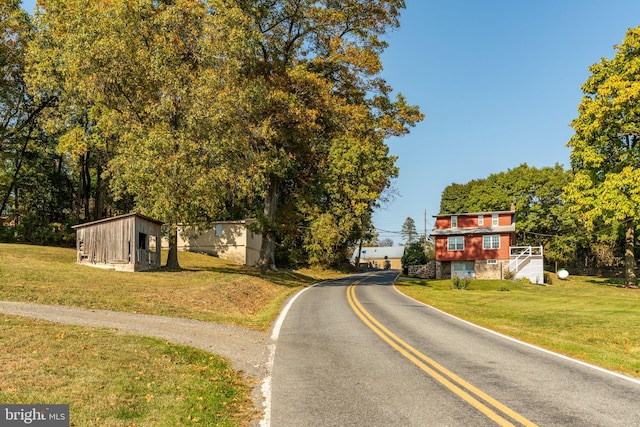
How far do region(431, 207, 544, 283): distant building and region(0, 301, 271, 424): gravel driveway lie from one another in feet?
143

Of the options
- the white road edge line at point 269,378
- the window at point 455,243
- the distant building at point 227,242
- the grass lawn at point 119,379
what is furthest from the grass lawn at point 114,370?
the window at point 455,243

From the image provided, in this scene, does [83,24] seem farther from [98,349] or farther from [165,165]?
[98,349]

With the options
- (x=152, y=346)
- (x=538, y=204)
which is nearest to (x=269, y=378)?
(x=152, y=346)

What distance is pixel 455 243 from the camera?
5516 cm

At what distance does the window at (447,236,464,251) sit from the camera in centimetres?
5491

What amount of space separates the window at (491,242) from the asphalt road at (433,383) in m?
42.2

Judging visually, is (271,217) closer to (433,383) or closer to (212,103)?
(212,103)

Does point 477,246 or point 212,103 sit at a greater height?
point 212,103

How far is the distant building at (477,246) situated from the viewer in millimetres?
53000

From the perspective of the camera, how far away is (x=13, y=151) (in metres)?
50.5

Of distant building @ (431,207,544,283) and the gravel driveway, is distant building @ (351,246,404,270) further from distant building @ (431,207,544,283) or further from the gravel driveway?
the gravel driveway

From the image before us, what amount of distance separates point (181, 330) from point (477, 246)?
152 feet

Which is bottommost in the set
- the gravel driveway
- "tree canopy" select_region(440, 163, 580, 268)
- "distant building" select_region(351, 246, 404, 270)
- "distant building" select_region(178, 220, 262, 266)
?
"distant building" select_region(351, 246, 404, 270)

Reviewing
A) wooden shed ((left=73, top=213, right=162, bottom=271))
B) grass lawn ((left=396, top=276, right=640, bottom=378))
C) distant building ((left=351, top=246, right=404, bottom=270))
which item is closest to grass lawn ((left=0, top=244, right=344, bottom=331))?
wooden shed ((left=73, top=213, right=162, bottom=271))
